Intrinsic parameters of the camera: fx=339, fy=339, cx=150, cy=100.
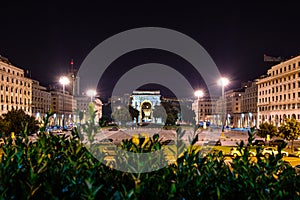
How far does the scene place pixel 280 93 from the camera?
9069 centimetres

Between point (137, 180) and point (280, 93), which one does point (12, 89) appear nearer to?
point (280, 93)

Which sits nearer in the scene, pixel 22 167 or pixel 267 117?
pixel 22 167

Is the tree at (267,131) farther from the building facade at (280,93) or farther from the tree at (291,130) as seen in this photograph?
the building facade at (280,93)

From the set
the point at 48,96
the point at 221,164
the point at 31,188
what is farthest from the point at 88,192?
the point at 48,96

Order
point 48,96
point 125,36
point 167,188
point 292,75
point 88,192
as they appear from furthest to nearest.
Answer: point 48,96, point 292,75, point 125,36, point 167,188, point 88,192

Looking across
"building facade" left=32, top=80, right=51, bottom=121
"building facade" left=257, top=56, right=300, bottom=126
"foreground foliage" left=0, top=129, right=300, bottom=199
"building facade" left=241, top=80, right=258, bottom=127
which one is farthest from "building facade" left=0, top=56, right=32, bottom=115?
"foreground foliage" left=0, top=129, right=300, bottom=199

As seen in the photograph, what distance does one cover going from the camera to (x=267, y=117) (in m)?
98.9

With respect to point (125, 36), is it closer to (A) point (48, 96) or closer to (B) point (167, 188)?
(B) point (167, 188)

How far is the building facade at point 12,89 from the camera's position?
84.7 m

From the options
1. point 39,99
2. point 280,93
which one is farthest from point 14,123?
point 39,99

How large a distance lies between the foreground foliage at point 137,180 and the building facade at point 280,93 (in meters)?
71.9

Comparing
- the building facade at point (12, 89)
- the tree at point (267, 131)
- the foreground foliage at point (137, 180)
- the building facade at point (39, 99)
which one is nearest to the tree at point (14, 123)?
the building facade at point (12, 89)

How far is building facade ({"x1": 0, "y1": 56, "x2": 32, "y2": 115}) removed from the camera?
84688 mm

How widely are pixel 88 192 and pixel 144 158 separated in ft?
7.30
